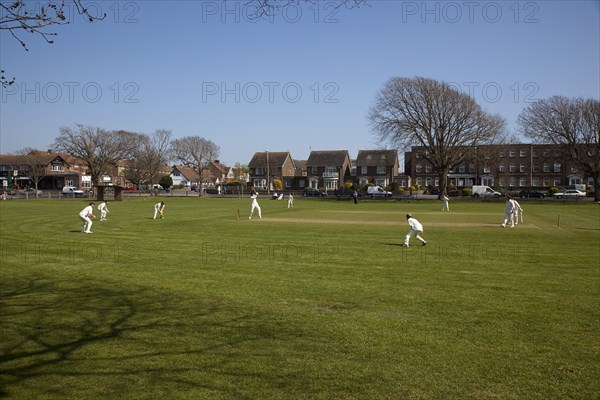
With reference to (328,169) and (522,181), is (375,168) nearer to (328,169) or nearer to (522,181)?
(328,169)

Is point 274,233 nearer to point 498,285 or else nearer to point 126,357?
point 498,285

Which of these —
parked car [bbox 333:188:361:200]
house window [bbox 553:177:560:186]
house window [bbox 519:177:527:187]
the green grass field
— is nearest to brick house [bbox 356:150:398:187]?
parked car [bbox 333:188:361:200]

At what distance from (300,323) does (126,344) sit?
3133 mm

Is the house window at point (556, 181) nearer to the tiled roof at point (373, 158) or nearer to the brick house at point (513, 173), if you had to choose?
the brick house at point (513, 173)

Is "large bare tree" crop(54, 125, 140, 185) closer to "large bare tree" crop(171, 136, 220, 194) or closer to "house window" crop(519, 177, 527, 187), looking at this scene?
"large bare tree" crop(171, 136, 220, 194)

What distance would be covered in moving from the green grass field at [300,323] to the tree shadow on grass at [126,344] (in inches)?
1.4

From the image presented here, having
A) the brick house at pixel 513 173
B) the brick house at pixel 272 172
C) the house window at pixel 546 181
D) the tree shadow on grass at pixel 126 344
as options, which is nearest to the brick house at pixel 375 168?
the brick house at pixel 513 173

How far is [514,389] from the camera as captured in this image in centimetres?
630

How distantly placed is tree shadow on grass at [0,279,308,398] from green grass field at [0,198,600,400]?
4cm

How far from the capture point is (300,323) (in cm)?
919

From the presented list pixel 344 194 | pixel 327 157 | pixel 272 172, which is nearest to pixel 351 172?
pixel 327 157

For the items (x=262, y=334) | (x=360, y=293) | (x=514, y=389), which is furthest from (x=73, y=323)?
(x=514, y=389)

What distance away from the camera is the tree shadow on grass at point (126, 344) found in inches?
257

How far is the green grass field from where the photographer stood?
6.52 m
